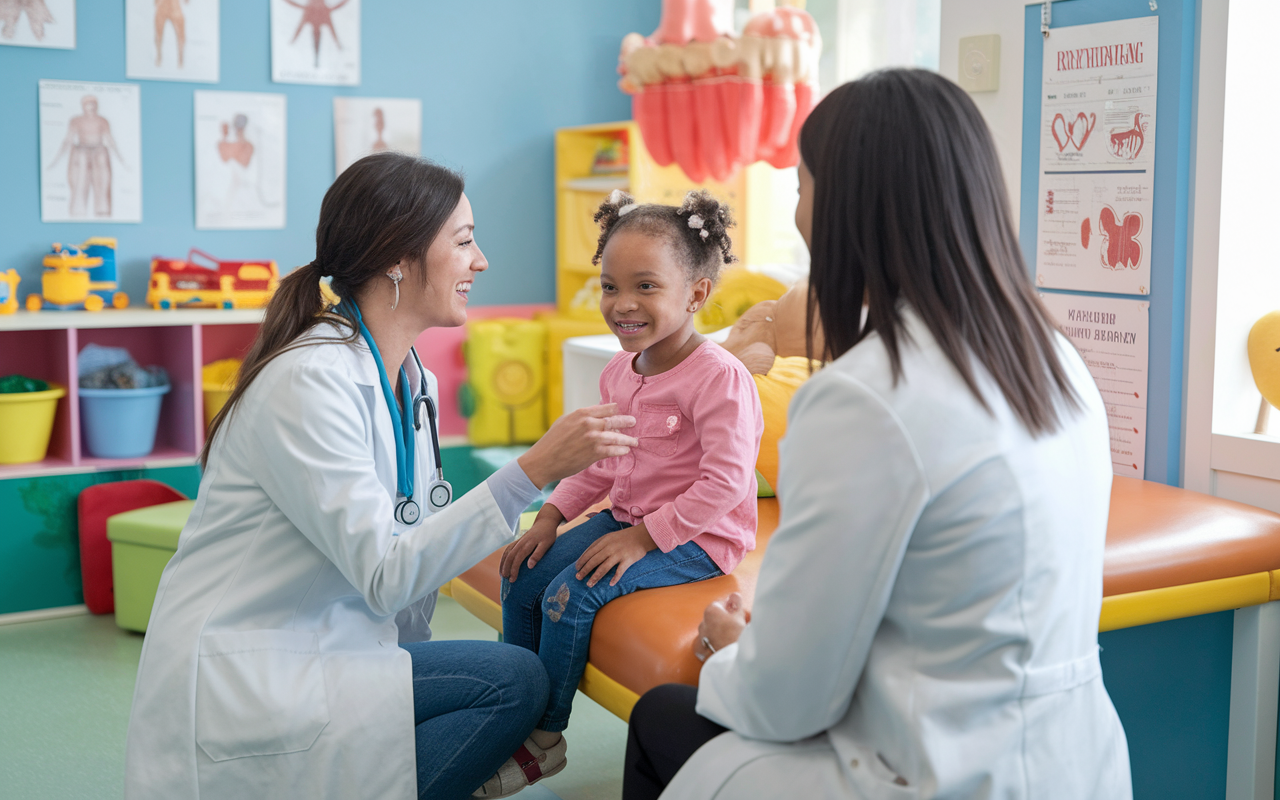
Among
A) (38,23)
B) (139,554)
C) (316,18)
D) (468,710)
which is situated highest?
(316,18)

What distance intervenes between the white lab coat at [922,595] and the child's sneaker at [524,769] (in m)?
0.70

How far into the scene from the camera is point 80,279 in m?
3.50

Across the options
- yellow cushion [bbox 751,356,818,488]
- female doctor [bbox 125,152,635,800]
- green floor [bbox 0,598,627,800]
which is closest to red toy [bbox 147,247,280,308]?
green floor [bbox 0,598,627,800]

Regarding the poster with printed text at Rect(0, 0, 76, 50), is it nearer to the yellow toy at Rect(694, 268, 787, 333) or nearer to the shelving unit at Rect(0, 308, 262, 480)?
the shelving unit at Rect(0, 308, 262, 480)

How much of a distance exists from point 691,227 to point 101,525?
93.8 inches

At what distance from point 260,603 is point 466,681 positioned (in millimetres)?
326

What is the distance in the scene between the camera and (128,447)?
349 cm

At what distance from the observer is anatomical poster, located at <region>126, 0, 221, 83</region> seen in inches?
146

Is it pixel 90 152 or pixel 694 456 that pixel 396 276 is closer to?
pixel 694 456

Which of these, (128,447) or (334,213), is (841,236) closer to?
(334,213)

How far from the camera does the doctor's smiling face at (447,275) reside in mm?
1698

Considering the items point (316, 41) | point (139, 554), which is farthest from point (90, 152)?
point (139, 554)

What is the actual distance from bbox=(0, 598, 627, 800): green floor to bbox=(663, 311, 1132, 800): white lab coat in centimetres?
128

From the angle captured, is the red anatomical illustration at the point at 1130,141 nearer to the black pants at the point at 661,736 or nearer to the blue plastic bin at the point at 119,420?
the black pants at the point at 661,736
